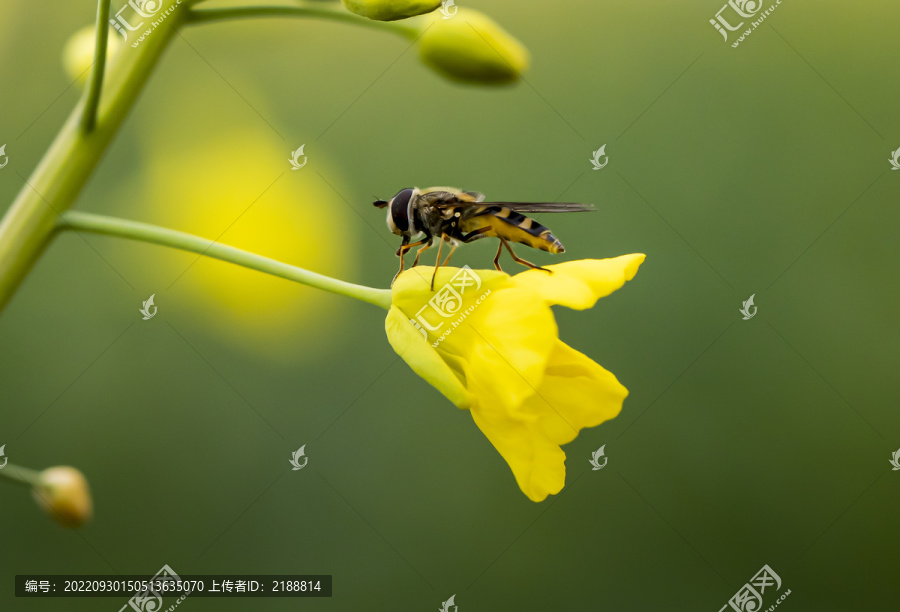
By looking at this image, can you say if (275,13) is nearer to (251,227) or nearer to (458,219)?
(458,219)

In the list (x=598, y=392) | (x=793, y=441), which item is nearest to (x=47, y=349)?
(x=598, y=392)

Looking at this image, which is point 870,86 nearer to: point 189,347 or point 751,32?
point 751,32

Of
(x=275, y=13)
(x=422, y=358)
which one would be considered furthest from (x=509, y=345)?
(x=275, y=13)

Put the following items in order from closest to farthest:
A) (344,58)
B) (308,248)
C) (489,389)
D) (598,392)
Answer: (489,389)
(598,392)
(308,248)
(344,58)

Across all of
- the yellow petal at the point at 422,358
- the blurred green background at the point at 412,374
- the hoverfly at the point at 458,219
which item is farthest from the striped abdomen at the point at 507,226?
the blurred green background at the point at 412,374

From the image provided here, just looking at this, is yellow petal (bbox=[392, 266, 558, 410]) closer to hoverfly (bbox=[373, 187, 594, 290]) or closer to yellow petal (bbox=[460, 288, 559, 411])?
yellow petal (bbox=[460, 288, 559, 411])

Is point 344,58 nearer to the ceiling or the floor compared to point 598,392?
nearer to the ceiling

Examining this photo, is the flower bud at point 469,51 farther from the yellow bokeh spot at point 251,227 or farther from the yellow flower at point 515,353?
the yellow bokeh spot at point 251,227
